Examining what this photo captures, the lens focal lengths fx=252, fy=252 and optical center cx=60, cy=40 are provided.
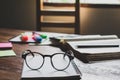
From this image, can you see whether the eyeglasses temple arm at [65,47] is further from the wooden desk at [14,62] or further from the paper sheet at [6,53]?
the paper sheet at [6,53]

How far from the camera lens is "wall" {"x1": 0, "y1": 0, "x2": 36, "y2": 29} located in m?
2.97

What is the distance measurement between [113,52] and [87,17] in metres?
1.79

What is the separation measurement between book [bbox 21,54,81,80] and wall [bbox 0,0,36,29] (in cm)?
210

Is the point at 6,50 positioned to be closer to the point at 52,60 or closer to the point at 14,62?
the point at 14,62

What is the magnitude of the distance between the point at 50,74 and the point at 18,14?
2252 millimetres

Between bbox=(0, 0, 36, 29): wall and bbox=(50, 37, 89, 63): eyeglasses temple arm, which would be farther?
bbox=(0, 0, 36, 29): wall

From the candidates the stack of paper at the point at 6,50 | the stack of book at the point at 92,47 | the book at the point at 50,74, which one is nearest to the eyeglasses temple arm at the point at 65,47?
the stack of book at the point at 92,47

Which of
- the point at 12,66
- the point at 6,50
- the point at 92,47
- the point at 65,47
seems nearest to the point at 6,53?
the point at 6,50

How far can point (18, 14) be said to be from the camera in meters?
3.02

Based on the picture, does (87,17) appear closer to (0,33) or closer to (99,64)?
(0,33)

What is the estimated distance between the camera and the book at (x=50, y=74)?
828mm

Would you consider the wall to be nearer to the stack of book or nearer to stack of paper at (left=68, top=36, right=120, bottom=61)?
the stack of book

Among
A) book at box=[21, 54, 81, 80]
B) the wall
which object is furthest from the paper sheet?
the wall

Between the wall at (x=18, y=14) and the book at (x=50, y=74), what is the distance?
2.10 meters
